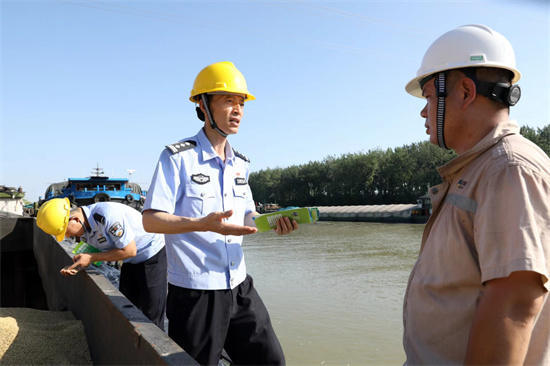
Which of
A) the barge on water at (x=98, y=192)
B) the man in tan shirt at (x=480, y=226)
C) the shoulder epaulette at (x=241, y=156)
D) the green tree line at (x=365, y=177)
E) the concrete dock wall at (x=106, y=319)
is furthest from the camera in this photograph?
the green tree line at (x=365, y=177)

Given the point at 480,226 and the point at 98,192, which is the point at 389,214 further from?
the point at 480,226

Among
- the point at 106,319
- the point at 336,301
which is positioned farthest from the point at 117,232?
the point at 336,301

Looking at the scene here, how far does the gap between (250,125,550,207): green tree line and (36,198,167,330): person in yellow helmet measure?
41098 millimetres

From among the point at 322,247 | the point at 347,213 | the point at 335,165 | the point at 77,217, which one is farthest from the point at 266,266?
the point at 335,165

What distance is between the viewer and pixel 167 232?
2.22m

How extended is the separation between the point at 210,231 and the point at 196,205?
23cm

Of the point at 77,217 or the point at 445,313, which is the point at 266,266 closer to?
the point at 77,217

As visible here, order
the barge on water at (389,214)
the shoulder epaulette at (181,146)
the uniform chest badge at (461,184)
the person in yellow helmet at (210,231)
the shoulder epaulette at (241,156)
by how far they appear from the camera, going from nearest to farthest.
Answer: the uniform chest badge at (461,184), the person in yellow helmet at (210,231), the shoulder epaulette at (181,146), the shoulder epaulette at (241,156), the barge on water at (389,214)

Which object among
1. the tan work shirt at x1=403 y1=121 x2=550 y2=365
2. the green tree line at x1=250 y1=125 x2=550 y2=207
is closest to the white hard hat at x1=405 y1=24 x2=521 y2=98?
the tan work shirt at x1=403 y1=121 x2=550 y2=365

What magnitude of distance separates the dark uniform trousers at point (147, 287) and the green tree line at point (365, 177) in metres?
41.0

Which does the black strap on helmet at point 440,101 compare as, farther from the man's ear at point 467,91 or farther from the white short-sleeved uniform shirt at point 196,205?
the white short-sleeved uniform shirt at point 196,205

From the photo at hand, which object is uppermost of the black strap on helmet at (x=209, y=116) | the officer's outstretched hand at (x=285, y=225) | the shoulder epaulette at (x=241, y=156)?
the black strap on helmet at (x=209, y=116)

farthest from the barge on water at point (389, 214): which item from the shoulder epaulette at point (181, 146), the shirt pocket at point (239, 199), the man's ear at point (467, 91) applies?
the man's ear at point (467, 91)

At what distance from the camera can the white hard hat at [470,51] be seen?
56.1 inches
